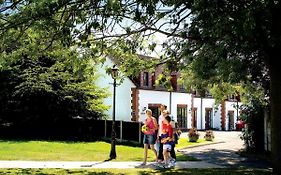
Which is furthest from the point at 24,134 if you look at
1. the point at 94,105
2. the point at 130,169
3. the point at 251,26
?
the point at 251,26

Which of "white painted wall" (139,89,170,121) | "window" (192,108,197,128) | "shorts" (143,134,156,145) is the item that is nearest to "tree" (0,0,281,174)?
"shorts" (143,134,156,145)

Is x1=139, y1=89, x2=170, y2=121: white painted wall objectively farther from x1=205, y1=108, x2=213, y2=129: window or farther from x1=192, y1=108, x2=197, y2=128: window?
x1=205, y1=108, x2=213, y2=129: window

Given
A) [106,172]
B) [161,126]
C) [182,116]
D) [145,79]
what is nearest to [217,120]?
[182,116]

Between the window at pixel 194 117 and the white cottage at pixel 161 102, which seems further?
the window at pixel 194 117

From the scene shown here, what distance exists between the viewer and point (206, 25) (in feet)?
35.1

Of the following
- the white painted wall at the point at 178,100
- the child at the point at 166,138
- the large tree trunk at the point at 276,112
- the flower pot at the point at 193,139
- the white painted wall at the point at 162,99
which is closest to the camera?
the large tree trunk at the point at 276,112

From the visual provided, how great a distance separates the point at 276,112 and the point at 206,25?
13.1ft

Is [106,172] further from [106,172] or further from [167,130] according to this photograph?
[167,130]

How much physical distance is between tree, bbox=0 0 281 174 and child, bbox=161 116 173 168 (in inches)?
84.0

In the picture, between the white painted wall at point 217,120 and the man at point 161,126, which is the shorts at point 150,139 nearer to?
the man at point 161,126

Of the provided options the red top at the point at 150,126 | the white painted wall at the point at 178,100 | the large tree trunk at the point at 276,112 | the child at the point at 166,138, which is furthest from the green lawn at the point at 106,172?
the white painted wall at the point at 178,100

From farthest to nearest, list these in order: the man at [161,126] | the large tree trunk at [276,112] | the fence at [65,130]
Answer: the fence at [65,130] < the man at [161,126] < the large tree trunk at [276,112]

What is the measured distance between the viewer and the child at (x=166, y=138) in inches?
589

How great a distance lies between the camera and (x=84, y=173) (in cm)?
1288
